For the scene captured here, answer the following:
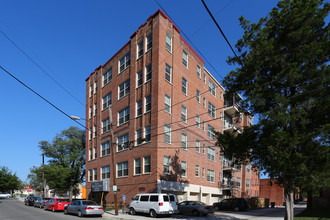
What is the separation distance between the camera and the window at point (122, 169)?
2809cm

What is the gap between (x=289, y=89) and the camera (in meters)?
15.4

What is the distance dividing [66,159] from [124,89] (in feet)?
73.5

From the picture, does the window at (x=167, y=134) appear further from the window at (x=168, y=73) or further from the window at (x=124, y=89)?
the window at (x=124, y=89)

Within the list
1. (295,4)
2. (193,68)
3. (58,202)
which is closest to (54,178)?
(58,202)

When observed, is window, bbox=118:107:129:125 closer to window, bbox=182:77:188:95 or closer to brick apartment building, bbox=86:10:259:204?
brick apartment building, bbox=86:10:259:204

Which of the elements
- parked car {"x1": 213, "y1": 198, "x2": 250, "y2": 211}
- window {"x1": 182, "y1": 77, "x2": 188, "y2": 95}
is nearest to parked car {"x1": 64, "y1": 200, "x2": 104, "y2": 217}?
parked car {"x1": 213, "y1": 198, "x2": 250, "y2": 211}

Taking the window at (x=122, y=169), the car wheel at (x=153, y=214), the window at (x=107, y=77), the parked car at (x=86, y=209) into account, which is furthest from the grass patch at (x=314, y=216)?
the window at (x=107, y=77)

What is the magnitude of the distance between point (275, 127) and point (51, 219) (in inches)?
623

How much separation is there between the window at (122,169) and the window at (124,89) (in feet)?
26.6

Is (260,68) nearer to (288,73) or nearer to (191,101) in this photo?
(288,73)

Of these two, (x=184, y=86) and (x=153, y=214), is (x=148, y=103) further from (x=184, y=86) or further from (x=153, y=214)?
(x=153, y=214)

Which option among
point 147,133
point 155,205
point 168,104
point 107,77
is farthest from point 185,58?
point 155,205

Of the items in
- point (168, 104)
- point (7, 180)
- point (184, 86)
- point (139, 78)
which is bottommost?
point (7, 180)

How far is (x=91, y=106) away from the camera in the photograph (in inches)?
1550
